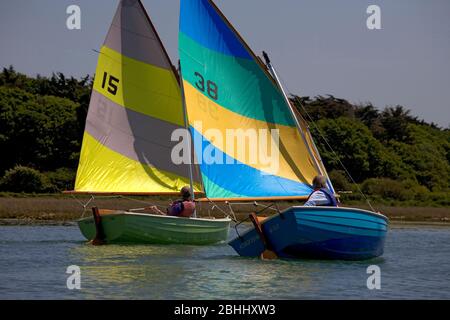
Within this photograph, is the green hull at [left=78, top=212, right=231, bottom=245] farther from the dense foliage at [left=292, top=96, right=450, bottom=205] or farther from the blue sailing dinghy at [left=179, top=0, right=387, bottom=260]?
the dense foliage at [left=292, top=96, right=450, bottom=205]

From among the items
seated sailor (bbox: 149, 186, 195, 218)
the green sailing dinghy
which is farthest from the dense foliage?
seated sailor (bbox: 149, 186, 195, 218)

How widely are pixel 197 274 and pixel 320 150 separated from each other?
44281 millimetres

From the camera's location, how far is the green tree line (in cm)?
6044

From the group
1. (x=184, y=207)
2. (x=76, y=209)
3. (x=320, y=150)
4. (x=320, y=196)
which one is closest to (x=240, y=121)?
(x=184, y=207)

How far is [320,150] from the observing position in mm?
67500

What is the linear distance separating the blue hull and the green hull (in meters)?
4.75

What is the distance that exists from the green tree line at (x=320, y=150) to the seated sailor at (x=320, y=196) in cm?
3347

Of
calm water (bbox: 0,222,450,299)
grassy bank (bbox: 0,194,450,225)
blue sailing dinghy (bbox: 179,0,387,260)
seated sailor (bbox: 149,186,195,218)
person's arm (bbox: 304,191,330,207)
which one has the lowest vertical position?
calm water (bbox: 0,222,450,299)

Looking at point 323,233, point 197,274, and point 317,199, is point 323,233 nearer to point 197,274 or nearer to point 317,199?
point 317,199

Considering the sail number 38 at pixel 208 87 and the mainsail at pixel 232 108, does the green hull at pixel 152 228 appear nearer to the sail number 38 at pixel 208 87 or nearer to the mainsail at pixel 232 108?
the mainsail at pixel 232 108

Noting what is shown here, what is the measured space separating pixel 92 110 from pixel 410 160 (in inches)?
1571

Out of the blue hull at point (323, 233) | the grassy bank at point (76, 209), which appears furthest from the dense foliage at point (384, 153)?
the blue hull at point (323, 233)

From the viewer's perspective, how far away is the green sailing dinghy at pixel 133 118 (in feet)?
116
